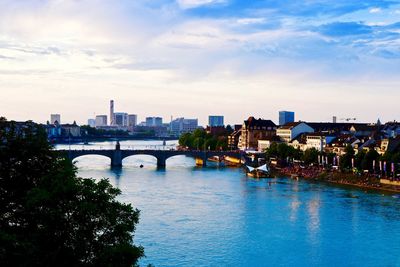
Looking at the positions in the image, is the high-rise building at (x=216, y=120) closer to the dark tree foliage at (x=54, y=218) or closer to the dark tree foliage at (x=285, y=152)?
the dark tree foliage at (x=285, y=152)

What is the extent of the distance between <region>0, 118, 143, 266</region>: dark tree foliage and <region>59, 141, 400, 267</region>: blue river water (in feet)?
23.2

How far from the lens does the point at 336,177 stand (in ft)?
136

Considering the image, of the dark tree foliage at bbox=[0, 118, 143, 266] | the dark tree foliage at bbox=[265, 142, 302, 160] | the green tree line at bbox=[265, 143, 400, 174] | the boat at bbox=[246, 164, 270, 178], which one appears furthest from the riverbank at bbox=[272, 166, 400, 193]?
the dark tree foliage at bbox=[0, 118, 143, 266]

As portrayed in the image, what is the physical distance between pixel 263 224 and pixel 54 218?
14.6 metres

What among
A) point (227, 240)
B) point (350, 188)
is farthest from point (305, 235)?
point (350, 188)

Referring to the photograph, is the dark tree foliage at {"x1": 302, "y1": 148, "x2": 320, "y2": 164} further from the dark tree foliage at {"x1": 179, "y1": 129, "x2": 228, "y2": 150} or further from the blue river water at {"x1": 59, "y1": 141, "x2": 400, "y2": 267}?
the dark tree foliage at {"x1": 179, "y1": 129, "x2": 228, "y2": 150}

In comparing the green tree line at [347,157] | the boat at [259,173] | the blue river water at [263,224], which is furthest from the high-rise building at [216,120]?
the blue river water at [263,224]

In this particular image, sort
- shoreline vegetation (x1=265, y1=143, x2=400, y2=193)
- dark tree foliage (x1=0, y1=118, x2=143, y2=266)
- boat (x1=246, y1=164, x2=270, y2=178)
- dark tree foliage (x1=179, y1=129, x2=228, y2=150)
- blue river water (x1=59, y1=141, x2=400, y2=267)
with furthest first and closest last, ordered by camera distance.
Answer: dark tree foliage (x1=179, y1=129, x2=228, y2=150)
boat (x1=246, y1=164, x2=270, y2=178)
shoreline vegetation (x1=265, y1=143, x2=400, y2=193)
blue river water (x1=59, y1=141, x2=400, y2=267)
dark tree foliage (x1=0, y1=118, x2=143, y2=266)

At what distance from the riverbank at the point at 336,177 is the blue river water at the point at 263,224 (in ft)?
5.15

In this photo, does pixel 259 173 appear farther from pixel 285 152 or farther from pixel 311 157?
pixel 285 152

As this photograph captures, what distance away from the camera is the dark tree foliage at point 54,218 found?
32.7ft

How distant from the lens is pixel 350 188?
3703 centimetres

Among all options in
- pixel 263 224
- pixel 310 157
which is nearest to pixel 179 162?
pixel 310 157

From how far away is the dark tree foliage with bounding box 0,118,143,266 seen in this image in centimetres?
995
